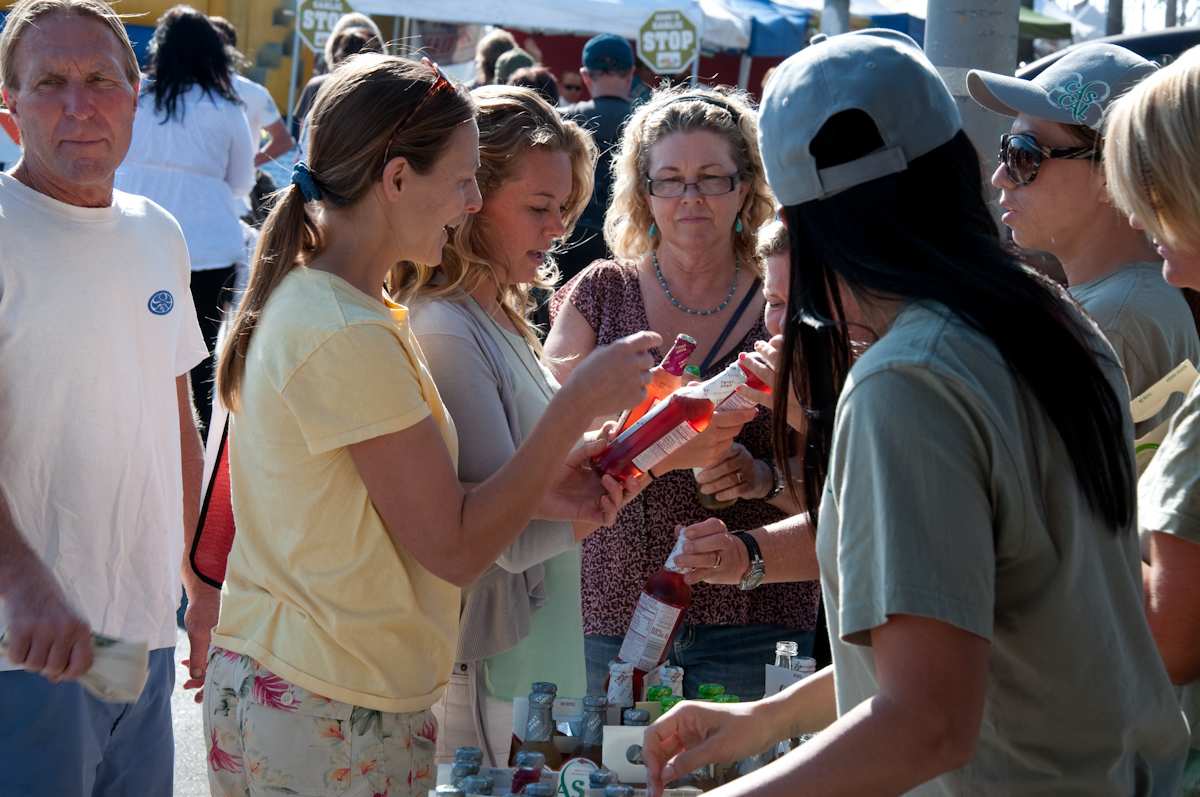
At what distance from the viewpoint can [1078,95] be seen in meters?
2.71

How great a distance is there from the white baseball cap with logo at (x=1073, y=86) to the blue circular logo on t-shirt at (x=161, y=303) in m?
1.77

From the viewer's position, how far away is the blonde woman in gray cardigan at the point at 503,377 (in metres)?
2.55

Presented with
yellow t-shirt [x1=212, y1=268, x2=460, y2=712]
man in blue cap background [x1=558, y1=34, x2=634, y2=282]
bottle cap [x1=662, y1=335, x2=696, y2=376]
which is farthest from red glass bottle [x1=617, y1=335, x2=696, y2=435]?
man in blue cap background [x1=558, y1=34, x2=634, y2=282]

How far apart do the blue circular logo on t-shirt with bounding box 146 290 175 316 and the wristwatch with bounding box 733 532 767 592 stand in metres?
1.31

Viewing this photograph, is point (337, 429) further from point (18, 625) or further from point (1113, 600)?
point (1113, 600)

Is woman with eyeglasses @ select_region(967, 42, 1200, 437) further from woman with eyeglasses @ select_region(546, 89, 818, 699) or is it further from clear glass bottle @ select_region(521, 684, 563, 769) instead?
clear glass bottle @ select_region(521, 684, 563, 769)

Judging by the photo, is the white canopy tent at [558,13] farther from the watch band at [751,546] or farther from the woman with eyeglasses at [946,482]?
Answer: the woman with eyeglasses at [946,482]

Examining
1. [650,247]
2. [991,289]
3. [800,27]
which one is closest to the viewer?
[991,289]

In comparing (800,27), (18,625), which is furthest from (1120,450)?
(800,27)

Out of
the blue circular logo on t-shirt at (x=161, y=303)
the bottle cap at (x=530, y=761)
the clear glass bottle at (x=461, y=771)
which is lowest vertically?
the bottle cap at (x=530, y=761)

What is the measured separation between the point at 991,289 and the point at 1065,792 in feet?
1.79

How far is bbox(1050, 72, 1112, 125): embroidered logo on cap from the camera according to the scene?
106 inches

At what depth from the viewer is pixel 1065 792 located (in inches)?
55.6

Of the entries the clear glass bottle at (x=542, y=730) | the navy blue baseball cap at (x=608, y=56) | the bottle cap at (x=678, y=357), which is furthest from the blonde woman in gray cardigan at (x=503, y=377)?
the navy blue baseball cap at (x=608, y=56)
